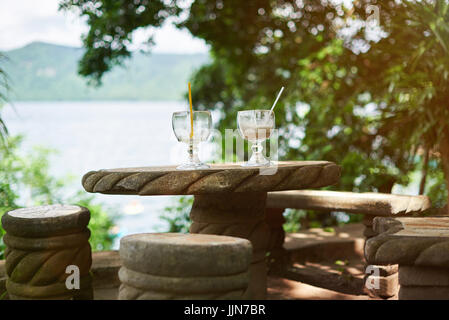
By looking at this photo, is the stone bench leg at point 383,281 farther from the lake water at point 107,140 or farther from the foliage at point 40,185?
the foliage at point 40,185

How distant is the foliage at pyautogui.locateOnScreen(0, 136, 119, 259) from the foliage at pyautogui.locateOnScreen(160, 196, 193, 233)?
725 mm

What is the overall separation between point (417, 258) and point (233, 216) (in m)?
1.01

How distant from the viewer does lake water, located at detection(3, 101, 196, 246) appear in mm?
7295

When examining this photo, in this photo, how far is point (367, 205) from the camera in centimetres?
290

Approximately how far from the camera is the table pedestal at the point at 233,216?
8.10ft

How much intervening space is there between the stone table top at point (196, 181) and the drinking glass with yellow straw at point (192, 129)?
11.5 inches

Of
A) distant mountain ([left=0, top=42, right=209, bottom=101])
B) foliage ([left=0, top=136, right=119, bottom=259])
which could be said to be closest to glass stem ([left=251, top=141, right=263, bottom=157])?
distant mountain ([left=0, top=42, right=209, bottom=101])

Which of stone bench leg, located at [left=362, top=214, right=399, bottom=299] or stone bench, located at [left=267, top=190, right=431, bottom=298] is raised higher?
stone bench, located at [left=267, top=190, right=431, bottom=298]

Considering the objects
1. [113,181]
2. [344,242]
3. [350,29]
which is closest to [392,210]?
[344,242]

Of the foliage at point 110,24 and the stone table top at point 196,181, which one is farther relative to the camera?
the foliage at point 110,24

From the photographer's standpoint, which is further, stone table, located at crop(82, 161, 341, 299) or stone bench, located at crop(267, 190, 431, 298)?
stone bench, located at crop(267, 190, 431, 298)

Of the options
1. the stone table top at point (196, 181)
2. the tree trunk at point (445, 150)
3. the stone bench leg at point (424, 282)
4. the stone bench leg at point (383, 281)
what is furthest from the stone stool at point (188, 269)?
the tree trunk at point (445, 150)

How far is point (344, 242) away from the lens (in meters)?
4.02

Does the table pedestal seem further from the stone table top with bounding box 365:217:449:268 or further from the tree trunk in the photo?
the tree trunk
